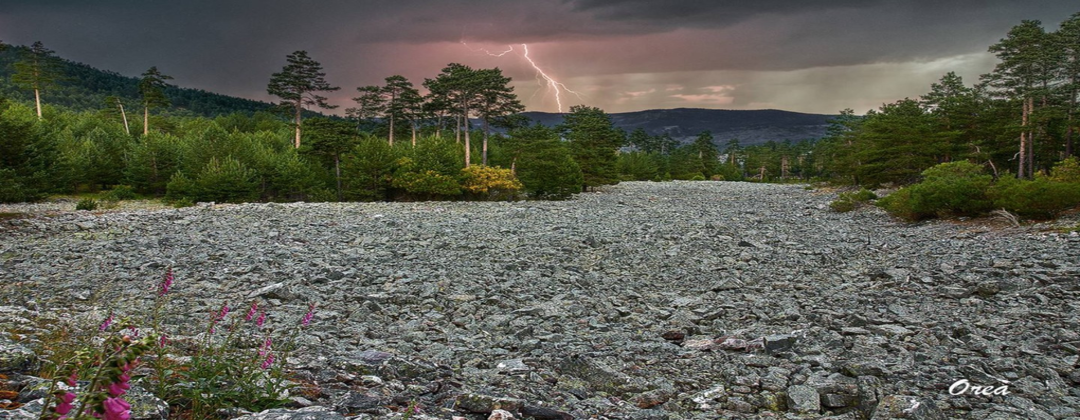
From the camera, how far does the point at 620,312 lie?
9.18m

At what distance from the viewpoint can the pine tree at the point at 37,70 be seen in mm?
51281

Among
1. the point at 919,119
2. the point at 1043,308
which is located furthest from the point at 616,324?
the point at 919,119

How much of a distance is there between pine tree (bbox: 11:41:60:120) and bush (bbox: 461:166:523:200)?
46832mm

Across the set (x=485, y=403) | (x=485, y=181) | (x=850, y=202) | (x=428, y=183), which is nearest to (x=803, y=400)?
(x=485, y=403)

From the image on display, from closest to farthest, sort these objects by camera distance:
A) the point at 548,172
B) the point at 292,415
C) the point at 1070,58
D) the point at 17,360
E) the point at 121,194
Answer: the point at 292,415
the point at 17,360
the point at 121,194
the point at 1070,58
the point at 548,172

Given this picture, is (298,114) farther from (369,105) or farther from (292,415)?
(292,415)

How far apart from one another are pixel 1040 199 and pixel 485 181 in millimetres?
30516

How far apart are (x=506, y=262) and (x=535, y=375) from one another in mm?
7226

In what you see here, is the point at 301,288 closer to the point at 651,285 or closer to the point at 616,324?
the point at 616,324

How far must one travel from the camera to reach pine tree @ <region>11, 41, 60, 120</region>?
51281 mm

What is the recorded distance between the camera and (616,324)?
8.52 m

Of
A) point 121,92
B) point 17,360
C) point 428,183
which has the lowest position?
point 17,360

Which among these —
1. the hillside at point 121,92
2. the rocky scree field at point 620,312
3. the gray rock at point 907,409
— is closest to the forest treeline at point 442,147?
the rocky scree field at point 620,312

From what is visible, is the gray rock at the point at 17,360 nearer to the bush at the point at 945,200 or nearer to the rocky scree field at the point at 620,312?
the rocky scree field at the point at 620,312
